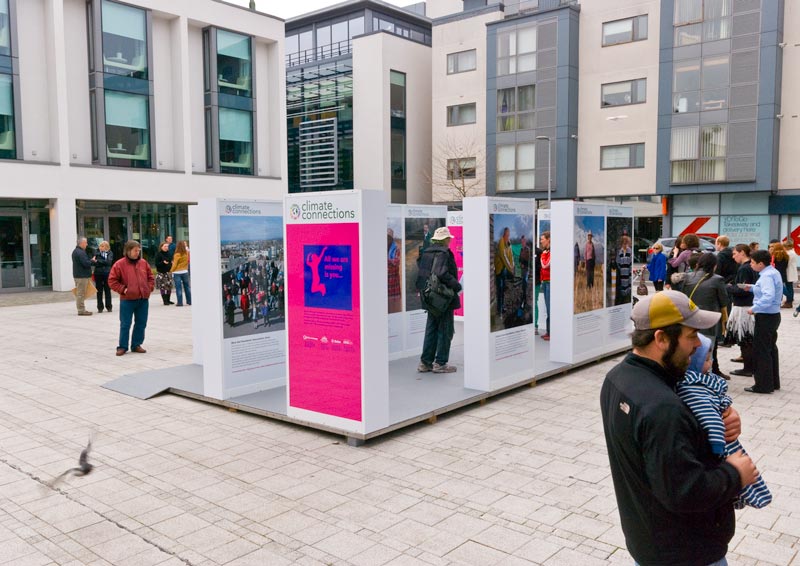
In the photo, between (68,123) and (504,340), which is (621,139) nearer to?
(68,123)

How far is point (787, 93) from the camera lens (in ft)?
101

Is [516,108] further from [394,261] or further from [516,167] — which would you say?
[394,261]

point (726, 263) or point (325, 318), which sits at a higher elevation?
point (726, 263)

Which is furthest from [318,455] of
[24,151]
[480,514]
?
[24,151]

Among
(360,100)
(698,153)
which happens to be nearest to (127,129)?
(360,100)

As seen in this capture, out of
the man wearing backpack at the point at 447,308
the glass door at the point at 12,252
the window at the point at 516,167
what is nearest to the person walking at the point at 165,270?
the glass door at the point at 12,252

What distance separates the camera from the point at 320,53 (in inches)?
1861

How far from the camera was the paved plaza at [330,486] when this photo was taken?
14.2 ft

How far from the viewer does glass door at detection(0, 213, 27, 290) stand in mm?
24016

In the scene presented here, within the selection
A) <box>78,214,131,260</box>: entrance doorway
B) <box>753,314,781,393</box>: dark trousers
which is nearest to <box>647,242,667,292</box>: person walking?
<box>753,314,781,393</box>: dark trousers

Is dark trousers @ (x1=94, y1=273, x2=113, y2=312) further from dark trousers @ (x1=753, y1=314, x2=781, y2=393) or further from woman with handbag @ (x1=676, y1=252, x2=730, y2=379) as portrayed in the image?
dark trousers @ (x1=753, y1=314, x2=781, y2=393)

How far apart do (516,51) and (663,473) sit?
3829 cm

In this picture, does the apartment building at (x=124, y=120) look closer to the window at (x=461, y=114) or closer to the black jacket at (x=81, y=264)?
the black jacket at (x=81, y=264)

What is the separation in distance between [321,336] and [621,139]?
1255 inches
